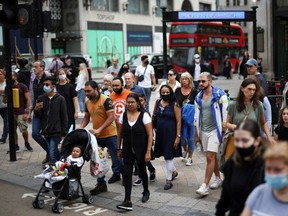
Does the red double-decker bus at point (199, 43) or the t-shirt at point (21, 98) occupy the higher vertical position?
the red double-decker bus at point (199, 43)

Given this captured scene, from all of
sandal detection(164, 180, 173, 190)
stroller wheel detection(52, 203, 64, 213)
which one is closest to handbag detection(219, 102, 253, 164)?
sandal detection(164, 180, 173, 190)

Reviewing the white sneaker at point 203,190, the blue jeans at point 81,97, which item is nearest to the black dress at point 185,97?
the white sneaker at point 203,190

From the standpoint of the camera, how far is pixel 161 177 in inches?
317

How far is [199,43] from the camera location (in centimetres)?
3131

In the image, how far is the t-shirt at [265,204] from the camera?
9.98ft

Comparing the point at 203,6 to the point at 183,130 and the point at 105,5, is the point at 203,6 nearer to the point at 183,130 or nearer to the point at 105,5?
the point at 105,5

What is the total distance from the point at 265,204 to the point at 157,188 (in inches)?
172

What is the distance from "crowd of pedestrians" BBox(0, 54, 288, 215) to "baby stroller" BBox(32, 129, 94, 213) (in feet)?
1.13

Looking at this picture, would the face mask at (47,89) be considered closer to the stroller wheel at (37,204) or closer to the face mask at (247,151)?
the stroller wheel at (37,204)

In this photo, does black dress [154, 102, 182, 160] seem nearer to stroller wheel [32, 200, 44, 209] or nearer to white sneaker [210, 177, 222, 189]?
white sneaker [210, 177, 222, 189]

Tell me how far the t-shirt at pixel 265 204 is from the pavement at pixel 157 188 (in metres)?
3.02

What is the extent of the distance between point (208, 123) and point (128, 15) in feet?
147

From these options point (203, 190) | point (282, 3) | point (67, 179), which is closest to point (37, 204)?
point (67, 179)

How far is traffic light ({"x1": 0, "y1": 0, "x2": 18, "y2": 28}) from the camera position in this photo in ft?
30.1
